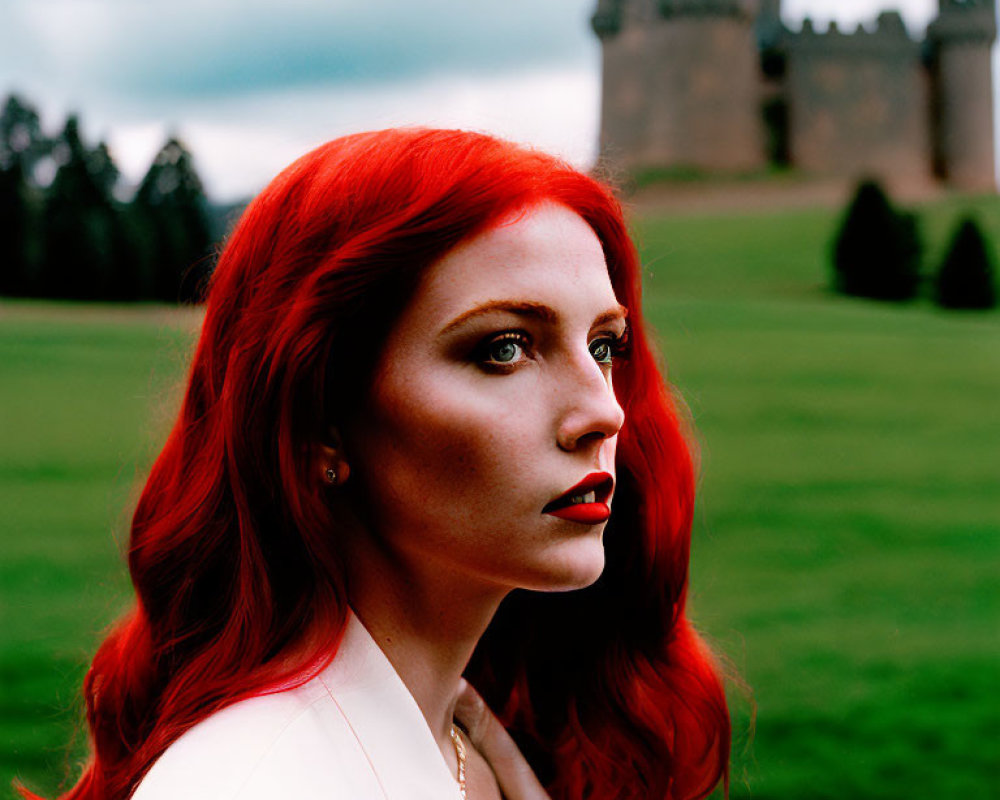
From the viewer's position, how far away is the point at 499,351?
4.37 ft

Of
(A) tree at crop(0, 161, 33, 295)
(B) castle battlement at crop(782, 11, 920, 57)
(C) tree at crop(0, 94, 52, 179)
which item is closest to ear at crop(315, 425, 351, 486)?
(A) tree at crop(0, 161, 33, 295)

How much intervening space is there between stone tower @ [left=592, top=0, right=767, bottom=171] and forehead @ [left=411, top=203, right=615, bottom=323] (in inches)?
1766

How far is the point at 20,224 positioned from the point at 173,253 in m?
3.57

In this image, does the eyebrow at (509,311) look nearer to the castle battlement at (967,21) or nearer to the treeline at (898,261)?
the treeline at (898,261)

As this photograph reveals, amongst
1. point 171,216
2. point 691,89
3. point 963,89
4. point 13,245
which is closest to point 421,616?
point 13,245

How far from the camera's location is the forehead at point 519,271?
1.32 m

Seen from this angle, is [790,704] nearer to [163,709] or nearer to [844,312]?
[163,709]

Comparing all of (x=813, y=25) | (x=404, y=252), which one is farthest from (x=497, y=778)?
(x=813, y=25)

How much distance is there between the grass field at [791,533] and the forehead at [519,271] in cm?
55

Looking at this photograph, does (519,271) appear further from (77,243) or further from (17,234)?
(17,234)

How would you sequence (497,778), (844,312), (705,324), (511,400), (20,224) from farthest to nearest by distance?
(20,224), (844,312), (705,324), (497,778), (511,400)

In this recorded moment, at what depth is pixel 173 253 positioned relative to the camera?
94.9 ft

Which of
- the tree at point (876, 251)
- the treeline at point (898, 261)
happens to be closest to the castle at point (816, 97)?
the tree at point (876, 251)

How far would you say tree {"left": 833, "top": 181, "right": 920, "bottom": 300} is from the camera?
2723 centimetres
